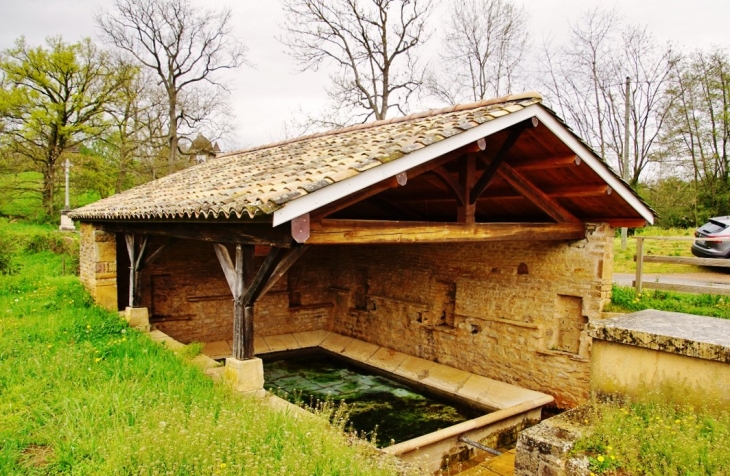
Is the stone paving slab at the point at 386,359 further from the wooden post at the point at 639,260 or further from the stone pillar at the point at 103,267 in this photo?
the stone pillar at the point at 103,267

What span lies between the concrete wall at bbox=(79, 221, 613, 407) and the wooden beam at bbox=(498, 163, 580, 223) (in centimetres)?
56

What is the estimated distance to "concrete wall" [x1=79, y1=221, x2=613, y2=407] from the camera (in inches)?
277

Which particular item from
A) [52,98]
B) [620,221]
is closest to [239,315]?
[620,221]

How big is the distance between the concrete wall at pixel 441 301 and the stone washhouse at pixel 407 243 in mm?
26

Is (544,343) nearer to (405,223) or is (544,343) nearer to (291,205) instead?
(405,223)

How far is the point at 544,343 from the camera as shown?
7258 mm

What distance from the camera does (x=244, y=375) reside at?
4879 millimetres

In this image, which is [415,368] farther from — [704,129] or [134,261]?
[704,129]

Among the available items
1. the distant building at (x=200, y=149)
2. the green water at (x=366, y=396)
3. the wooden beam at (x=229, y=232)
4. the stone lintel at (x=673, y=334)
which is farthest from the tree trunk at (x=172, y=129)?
the stone lintel at (x=673, y=334)

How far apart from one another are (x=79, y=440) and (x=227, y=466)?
1.26 metres

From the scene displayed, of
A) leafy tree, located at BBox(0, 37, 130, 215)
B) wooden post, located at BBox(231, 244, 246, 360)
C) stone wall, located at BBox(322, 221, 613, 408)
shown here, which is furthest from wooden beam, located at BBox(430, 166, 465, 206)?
leafy tree, located at BBox(0, 37, 130, 215)

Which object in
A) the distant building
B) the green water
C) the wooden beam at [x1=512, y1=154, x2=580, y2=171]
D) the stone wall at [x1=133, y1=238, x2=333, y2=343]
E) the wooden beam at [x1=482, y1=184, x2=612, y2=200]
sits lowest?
the green water

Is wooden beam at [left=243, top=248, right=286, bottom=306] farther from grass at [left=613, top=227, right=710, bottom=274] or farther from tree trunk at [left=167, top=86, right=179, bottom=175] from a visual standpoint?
tree trunk at [left=167, top=86, right=179, bottom=175]

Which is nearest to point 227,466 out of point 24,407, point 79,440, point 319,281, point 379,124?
point 79,440
